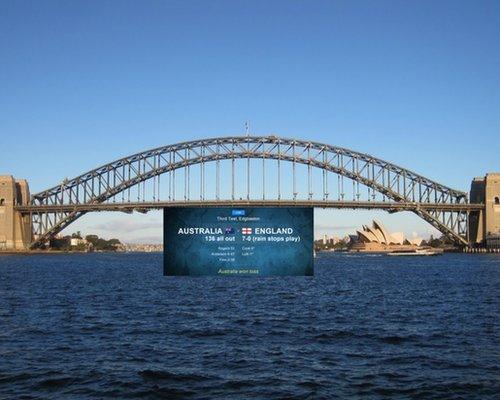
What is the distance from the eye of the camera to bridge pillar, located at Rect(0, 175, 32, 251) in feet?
449

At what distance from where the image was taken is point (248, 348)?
19516 mm

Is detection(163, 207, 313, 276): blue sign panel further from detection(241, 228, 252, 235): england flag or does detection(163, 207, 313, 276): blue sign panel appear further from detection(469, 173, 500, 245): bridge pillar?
detection(469, 173, 500, 245): bridge pillar

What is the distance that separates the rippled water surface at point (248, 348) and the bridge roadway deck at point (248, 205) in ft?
271

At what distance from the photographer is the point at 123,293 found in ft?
128

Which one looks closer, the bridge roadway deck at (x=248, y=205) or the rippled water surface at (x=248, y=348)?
the rippled water surface at (x=248, y=348)

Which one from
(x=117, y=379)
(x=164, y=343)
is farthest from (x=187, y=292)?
(x=117, y=379)

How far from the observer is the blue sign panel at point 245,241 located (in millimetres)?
26078

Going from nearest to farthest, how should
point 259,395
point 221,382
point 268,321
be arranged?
1. point 259,395
2. point 221,382
3. point 268,321

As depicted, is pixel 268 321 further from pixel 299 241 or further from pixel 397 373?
pixel 397 373

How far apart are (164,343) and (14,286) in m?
28.3

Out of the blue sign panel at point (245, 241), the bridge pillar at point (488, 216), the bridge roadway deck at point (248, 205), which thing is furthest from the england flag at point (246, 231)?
the bridge pillar at point (488, 216)

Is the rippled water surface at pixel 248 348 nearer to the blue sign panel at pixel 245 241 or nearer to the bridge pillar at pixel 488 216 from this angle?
the blue sign panel at pixel 245 241

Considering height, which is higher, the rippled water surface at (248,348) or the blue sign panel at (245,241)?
the blue sign panel at (245,241)

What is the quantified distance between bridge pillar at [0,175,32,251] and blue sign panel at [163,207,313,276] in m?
119
